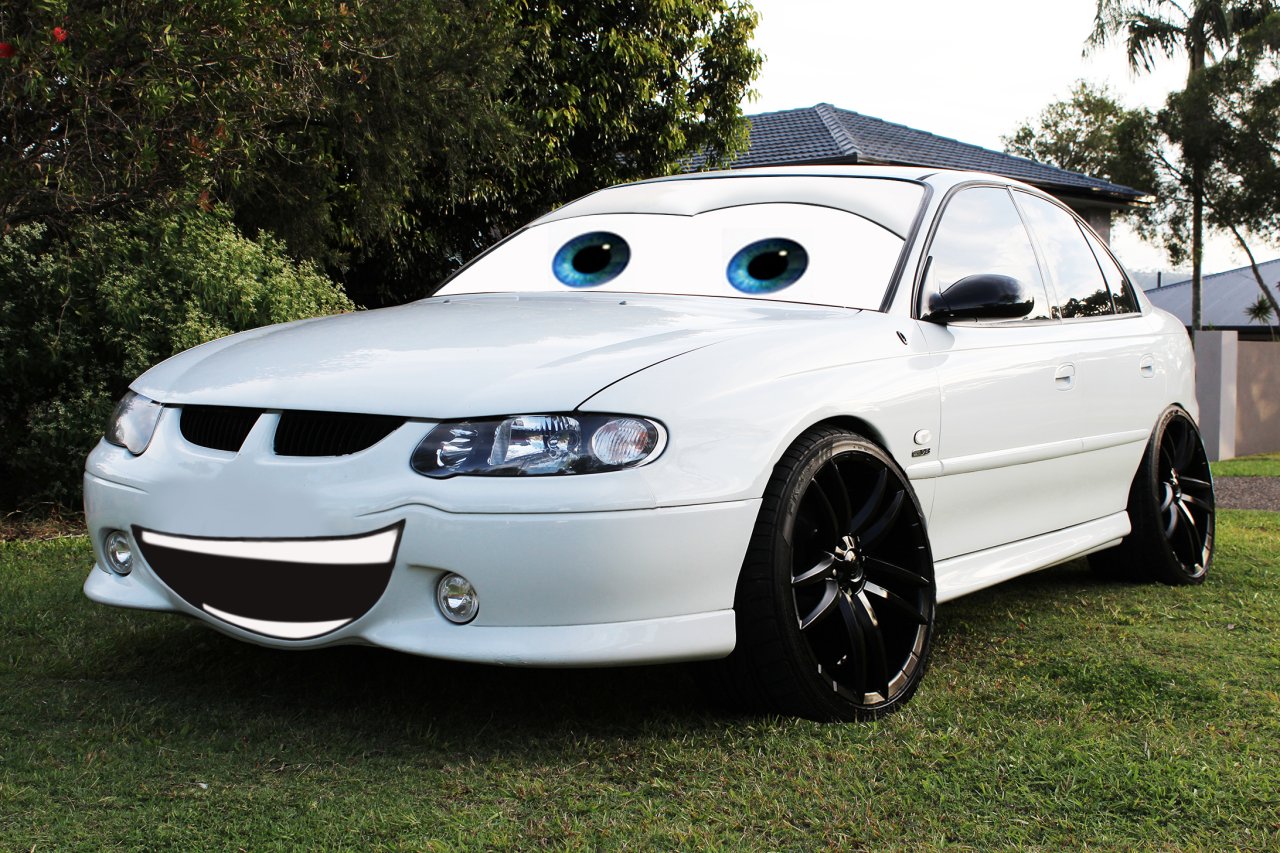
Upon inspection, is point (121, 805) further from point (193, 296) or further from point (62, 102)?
point (193, 296)

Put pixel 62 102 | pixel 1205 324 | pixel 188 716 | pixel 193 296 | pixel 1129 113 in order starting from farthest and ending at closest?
pixel 1205 324 < pixel 1129 113 < pixel 193 296 < pixel 62 102 < pixel 188 716

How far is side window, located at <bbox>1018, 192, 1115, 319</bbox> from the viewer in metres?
4.82

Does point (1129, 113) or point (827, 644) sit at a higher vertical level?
point (1129, 113)

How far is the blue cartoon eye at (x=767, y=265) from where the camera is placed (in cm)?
396

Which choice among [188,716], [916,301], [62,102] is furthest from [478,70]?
[188,716]

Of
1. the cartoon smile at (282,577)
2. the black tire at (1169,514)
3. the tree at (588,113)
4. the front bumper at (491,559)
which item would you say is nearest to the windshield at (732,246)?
the front bumper at (491,559)

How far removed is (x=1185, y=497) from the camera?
17.7 ft

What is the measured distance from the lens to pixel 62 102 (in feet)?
19.7

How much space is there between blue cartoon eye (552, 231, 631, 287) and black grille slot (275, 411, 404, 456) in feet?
4.79

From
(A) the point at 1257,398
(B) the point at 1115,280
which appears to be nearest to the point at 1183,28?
(A) the point at 1257,398

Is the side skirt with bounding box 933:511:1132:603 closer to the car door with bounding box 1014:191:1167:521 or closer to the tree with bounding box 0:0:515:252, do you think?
the car door with bounding box 1014:191:1167:521

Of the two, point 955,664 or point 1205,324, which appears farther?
point 1205,324

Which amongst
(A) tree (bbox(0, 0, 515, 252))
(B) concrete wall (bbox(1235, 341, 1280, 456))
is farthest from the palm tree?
(A) tree (bbox(0, 0, 515, 252))

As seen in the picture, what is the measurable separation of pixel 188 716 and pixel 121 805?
1.92 feet
